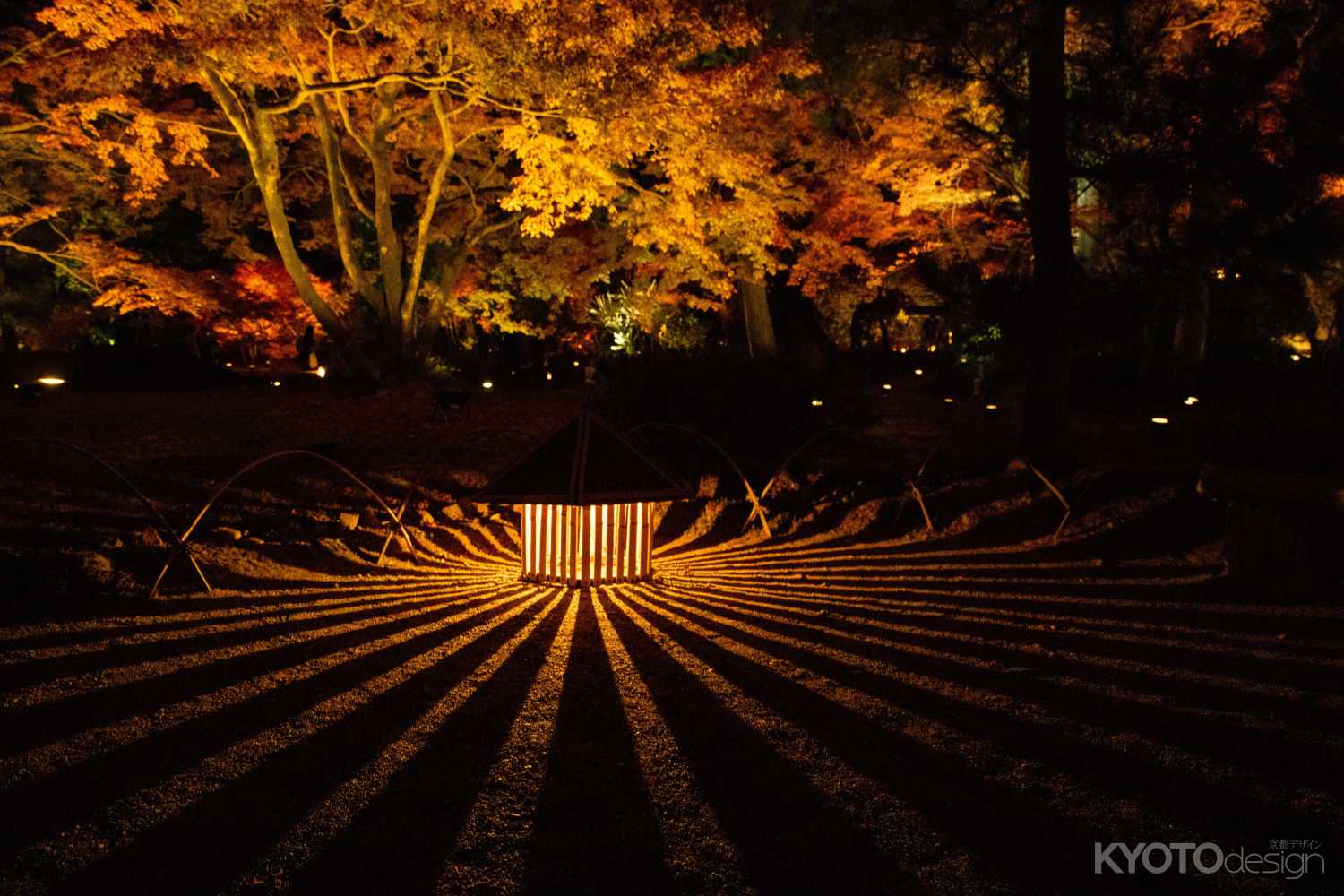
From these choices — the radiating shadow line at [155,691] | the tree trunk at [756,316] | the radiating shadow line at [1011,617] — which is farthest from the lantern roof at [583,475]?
the tree trunk at [756,316]

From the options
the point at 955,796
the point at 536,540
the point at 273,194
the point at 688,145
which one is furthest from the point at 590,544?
the point at 273,194

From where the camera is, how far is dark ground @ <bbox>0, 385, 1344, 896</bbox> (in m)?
3.08

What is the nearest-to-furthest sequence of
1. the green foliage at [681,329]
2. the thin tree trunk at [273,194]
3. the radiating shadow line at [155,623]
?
the radiating shadow line at [155,623]
the thin tree trunk at [273,194]
the green foliage at [681,329]

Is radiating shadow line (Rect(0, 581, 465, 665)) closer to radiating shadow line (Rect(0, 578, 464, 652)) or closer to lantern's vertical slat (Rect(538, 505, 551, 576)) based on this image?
radiating shadow line (Rect(0, 578, 464, 652))

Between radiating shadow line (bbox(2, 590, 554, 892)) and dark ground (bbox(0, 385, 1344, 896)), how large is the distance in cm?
2

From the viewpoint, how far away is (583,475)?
7262mm

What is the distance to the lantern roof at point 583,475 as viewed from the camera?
715 cm

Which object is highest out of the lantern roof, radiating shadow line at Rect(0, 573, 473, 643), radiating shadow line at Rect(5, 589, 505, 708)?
the lantern roof

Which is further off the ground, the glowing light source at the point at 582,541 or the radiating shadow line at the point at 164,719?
the glowing light source at the point at 582,541

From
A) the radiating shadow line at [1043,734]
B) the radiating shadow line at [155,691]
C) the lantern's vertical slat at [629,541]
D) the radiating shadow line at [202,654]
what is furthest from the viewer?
the lantern's vertical slat at [629,541]

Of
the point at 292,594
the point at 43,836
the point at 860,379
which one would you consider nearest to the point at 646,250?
the point at 860,379

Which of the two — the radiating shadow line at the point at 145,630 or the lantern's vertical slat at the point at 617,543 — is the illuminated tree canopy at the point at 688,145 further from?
the radiating shadow line at the point at 145,630

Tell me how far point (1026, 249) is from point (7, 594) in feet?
59.6

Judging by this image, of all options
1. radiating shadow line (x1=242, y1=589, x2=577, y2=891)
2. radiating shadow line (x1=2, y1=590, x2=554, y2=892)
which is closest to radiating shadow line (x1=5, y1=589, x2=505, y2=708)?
radiating shadow line (x1=2, y1=590, x2=554, y2=892)
